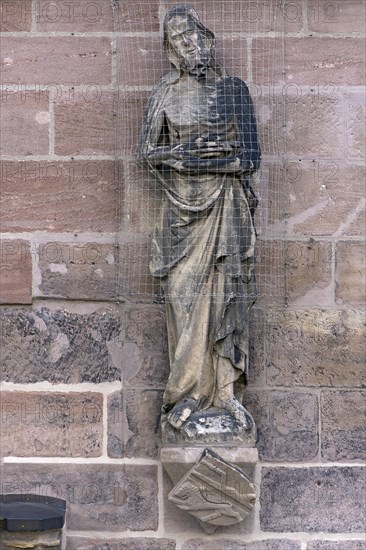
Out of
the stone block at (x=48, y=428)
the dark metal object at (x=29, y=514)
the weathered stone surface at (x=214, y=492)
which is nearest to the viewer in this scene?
the dark metal object at (x=29, y=514)

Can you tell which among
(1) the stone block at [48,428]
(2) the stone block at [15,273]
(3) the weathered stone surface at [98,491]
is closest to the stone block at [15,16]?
(2) the stone block at [15,273]

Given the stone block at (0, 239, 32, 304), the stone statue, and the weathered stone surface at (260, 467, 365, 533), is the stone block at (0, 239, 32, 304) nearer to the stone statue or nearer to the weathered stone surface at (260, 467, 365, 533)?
the stone statue

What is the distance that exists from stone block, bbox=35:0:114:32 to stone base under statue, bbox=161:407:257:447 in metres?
1.56

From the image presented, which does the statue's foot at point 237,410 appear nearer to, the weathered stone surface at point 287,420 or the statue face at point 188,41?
the weathered stone surface at point 287,420

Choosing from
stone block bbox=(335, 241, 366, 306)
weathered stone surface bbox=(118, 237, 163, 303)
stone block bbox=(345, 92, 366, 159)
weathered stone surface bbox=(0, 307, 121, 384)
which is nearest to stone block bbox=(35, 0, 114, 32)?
weathered stone surface bbox=(118, 237, 163, 303)

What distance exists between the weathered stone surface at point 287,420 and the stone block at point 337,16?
1418 mm

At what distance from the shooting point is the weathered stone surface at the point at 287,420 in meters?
7.50

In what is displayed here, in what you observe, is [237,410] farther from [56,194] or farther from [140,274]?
[56,194]

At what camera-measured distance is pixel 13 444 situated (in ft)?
24.5

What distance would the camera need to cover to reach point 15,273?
7.52m

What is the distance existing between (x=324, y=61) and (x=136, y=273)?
3.60ft

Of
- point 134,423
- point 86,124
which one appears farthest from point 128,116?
point 134,423

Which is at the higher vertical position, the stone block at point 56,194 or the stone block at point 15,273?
the stone block at point 56,194

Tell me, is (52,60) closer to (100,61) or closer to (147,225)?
(100,61)
